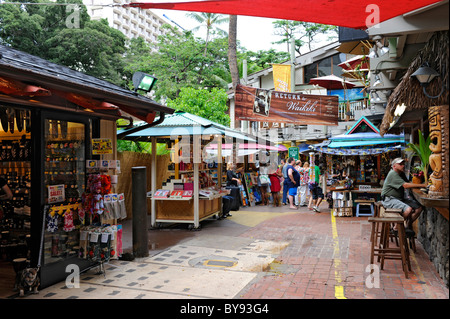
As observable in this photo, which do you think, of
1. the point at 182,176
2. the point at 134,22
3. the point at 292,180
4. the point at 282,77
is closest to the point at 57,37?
the point at 282,77

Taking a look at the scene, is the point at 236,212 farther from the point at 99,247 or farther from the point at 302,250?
the point at 99,247

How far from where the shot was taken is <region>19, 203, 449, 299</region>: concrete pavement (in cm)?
512

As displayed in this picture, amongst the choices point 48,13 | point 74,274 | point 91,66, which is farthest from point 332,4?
point 48,13

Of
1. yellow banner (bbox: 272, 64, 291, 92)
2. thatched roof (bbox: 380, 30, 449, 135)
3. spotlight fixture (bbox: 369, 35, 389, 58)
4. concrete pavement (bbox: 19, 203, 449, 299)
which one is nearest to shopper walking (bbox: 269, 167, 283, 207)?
concrete pavement (bbox: 19, 203, 449, 299)

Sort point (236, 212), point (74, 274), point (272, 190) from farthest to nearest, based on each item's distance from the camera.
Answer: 1. point (272, 190)
2. point (236, 212)
3. point (74, 274)

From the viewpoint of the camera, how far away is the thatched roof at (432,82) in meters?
5.07

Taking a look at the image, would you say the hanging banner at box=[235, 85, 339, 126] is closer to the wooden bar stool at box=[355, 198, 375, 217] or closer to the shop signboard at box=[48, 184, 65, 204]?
the wooden bar stool at box=[355, 198, 375, 217]

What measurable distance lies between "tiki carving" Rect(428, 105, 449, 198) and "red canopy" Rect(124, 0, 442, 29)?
143 cm

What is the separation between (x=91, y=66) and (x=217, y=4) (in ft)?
65.3

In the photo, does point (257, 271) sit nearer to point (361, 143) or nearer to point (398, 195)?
point (398, 195)

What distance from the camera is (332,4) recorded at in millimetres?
4359

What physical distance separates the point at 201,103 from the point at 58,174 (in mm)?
14956

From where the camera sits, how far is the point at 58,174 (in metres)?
5.85
